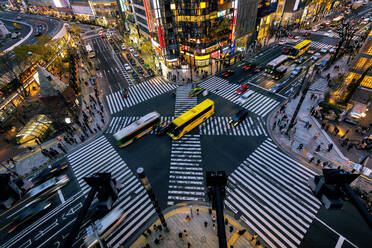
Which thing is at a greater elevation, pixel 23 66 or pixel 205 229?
pixel 23 66

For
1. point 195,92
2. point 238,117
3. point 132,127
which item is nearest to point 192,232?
point 132,127

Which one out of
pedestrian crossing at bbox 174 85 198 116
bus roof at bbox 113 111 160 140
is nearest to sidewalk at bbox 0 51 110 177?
bus roof at bbox 113 111 160 140

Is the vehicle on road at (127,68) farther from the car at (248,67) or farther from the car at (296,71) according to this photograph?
the car at (296,71)

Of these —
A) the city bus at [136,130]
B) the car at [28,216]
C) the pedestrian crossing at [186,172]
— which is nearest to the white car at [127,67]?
the city bus at [136,130]

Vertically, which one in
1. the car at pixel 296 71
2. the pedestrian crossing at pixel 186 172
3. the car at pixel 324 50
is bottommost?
the pedestrian crossing at pixel 186 172

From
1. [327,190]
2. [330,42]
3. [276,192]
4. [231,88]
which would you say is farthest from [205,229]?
[330,42]

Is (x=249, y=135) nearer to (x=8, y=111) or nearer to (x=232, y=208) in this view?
(x=232, y=208)
